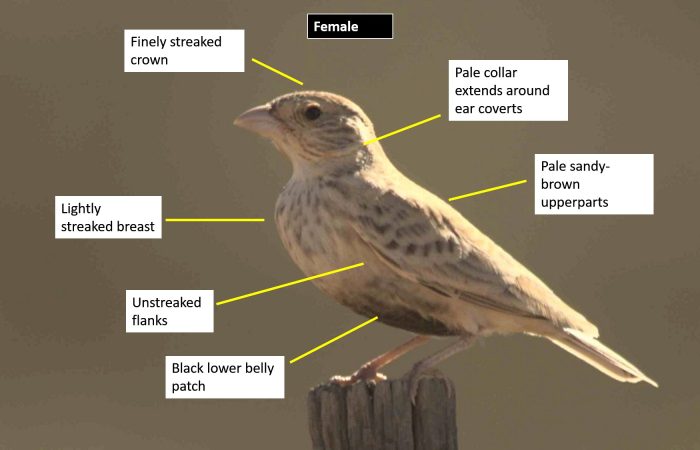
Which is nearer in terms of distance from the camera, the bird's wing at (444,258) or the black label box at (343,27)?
the bird's wing at (444,258)

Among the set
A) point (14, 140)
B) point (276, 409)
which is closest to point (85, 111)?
point (14, 140)

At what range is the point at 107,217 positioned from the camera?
1203 cm

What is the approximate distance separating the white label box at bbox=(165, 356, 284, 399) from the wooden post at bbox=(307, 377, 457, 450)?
2.55 meters

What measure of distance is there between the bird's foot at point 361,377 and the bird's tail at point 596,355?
931 mm

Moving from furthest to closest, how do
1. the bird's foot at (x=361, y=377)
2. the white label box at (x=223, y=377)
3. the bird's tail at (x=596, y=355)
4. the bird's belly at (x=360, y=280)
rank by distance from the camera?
the white label box at (x=223, y=377) < the bird's tail at (x=596, y=355) < the bird's belly at (x=360, y=280) < the bird's foot at (x=361, y=377)

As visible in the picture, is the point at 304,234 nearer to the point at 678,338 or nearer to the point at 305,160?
the point at 305,160

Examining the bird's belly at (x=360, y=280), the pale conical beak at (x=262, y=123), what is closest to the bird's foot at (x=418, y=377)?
the bird's belly at (x=360, y=280)

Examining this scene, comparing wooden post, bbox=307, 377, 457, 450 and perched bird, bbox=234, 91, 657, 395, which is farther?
perched bird, bbox=234, 91, 657, 395

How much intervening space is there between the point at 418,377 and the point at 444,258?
76cm

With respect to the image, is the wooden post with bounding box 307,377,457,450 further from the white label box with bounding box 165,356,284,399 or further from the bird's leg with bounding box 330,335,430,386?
the white label box with bounding box 165,356,284,399

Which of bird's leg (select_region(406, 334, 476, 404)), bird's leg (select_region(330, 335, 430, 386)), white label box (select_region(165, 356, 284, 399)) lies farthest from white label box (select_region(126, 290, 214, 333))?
bird's leg (select_region(406, 334, 476, 404))

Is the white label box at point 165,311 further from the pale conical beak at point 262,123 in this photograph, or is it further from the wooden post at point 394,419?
the wooden post at point 394,419

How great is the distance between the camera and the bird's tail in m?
9.41

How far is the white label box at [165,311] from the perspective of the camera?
11766 mm
